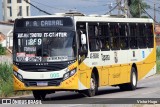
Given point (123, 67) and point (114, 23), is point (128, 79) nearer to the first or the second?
point (123, 67)

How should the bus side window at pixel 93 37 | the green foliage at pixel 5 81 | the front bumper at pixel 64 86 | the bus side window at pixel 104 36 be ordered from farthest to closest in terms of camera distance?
the green foliage at pixel 5 81, the bus side window at pixel 104 36, the bus side window at pixel 93 37, the front bumper at pixel 64 86

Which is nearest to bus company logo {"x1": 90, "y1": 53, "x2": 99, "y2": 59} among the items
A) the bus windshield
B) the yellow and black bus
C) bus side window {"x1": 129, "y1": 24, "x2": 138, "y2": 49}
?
the yellow and black bus

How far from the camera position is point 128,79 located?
28.4 meters

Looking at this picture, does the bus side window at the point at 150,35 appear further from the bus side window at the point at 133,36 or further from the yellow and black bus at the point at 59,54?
the yellow and black bus at the point at 59,54

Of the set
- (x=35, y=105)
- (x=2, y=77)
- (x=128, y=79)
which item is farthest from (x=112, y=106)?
(x=2, y=77)

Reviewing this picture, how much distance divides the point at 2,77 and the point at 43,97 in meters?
5.53

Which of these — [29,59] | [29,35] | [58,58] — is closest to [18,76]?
[29,59]

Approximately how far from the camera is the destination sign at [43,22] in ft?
75.7

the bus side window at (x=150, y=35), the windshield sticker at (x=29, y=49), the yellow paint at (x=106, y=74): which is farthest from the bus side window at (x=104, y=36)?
the bus side window at (x=150, y=35)

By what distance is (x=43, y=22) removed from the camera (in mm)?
23250

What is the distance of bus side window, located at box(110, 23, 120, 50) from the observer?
26.6m

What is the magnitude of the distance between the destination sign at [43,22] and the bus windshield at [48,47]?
1.22ft

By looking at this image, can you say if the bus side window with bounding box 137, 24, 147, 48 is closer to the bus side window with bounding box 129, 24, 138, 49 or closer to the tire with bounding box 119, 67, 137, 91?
the bus side window with bounding box 129, 24, 138, 49

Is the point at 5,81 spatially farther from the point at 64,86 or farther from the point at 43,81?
the point at 64,86
